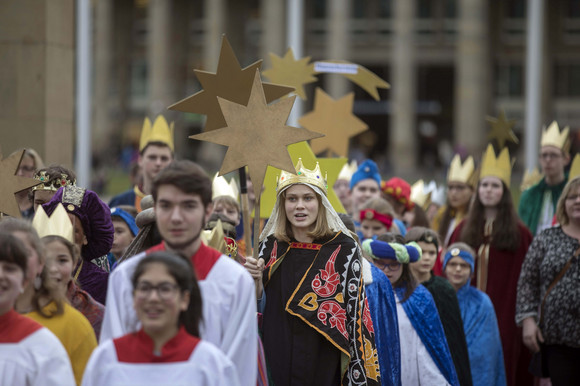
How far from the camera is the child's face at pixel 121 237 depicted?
683 centimetres

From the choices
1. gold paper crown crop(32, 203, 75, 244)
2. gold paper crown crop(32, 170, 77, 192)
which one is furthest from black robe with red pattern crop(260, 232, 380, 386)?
gold paper crown crop(32, 170, 77, 192)

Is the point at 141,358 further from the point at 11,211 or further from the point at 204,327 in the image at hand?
the point at 11,211

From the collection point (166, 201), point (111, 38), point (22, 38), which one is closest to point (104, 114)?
point (111, 38)

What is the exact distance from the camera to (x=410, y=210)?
31.3ft

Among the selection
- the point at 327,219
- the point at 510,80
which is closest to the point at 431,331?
the point at 327,219

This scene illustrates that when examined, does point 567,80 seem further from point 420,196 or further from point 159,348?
point 159,348

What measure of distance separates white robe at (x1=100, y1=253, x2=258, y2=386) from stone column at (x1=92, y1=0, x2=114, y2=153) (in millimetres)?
59277

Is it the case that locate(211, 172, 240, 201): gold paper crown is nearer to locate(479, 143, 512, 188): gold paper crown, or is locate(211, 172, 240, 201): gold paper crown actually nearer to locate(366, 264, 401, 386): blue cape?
locate(366, 264, 401, 386): blue cape

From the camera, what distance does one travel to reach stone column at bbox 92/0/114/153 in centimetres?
6284

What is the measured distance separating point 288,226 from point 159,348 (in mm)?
2104

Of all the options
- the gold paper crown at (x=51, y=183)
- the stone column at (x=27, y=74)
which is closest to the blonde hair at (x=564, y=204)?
the gold paper crown at (x=51, y=183)

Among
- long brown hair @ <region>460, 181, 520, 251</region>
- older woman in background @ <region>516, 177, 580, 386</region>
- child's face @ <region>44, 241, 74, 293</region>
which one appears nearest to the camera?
child's face @ <region>44, 241, 74, 293</region>

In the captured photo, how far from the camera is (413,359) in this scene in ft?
21.9

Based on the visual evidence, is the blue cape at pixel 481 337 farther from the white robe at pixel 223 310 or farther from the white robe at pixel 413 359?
the white robe at pixel 223 310
